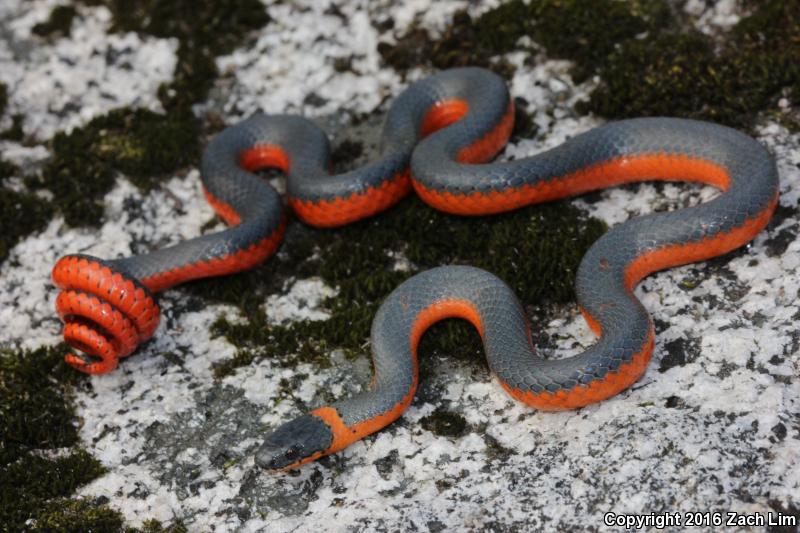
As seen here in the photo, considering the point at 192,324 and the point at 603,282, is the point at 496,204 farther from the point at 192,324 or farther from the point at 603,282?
the point at 192,324

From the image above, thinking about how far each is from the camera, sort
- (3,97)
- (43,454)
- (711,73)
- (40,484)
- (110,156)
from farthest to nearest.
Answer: (3,97), (110,156), (711,73), (43,454), (40,484)

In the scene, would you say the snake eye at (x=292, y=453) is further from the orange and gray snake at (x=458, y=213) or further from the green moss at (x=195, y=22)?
the green moss at (x=195, y=22)

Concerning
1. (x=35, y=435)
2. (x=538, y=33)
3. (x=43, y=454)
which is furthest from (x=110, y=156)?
(x=538, y=33)

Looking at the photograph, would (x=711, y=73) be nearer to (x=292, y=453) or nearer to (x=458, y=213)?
(x=458, y=213)

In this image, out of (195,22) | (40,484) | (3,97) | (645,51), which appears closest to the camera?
(40,484)

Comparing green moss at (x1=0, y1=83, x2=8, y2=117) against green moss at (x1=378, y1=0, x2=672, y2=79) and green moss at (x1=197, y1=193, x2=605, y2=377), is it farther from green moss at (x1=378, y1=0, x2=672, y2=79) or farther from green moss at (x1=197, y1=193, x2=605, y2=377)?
green moss at (x1=378, y1=0, x2=672, y2=79)

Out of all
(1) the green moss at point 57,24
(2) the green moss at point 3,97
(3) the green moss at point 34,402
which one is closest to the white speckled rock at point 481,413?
(3) the green moss at point 34,402

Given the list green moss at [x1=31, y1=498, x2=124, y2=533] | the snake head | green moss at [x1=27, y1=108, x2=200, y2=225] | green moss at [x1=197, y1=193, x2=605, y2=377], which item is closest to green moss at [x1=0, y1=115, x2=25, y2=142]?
green moss at [x1=27, y1=108, x2=200, y2=225]
